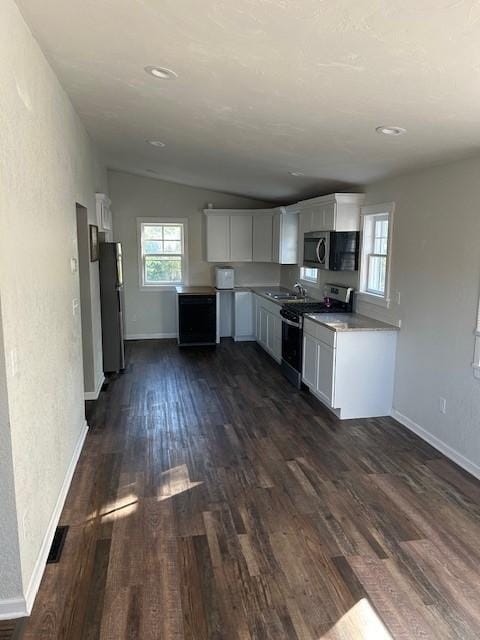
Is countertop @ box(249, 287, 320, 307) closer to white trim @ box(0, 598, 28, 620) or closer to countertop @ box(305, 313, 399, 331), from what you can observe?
countertop @ box(305, 313, 399, 331)

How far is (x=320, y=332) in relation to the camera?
462cm

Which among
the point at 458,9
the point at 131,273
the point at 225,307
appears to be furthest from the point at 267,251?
the point at 458,9

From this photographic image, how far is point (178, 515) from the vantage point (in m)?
2.83

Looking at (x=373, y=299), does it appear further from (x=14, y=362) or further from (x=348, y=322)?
(x=14, y=362)

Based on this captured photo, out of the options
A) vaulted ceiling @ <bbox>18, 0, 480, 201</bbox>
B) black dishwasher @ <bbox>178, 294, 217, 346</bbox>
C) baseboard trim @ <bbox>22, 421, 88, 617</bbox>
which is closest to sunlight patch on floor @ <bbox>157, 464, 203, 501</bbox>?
baseboard trim @ <bbox>22, 421, 88, 617</bbox>

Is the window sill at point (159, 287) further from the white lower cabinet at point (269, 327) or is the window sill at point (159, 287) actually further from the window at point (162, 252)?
the white lower cabinet at point (269, 327)

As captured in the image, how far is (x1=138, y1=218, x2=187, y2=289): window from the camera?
7688 millimetres

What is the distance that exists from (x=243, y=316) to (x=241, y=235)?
1.35m

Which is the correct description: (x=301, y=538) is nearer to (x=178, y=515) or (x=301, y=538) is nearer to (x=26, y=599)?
(x=178, y=515)

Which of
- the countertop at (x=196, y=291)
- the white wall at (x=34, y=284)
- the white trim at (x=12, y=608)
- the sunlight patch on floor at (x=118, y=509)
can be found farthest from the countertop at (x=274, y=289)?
the white trim at (x=12, y=608)

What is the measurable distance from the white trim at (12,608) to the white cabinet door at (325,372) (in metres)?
3.03

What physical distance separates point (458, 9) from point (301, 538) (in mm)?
2565

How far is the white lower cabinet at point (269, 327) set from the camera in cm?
619

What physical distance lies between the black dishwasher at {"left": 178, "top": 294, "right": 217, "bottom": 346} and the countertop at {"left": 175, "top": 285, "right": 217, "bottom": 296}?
1.8 inches
